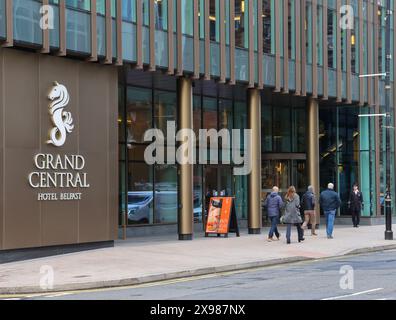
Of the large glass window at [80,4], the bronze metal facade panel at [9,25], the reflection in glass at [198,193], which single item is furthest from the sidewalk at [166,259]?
the large glass window at [80,4]

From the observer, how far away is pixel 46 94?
20.6 m

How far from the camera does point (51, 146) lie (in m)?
20.7

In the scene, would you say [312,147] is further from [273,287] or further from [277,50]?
[273,287]

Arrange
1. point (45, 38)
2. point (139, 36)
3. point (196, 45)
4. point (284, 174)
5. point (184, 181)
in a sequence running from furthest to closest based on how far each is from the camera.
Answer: point (284, 174), point (196, 45), point (184, 181), point (139, 36), point (45, 38)

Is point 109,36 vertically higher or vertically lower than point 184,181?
higher

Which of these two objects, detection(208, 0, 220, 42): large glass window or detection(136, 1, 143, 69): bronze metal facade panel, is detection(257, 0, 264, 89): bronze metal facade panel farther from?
detection(136, 1, 143, 69): bronze metal facade panel

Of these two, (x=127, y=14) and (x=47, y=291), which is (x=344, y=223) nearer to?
(x=127, y=14)

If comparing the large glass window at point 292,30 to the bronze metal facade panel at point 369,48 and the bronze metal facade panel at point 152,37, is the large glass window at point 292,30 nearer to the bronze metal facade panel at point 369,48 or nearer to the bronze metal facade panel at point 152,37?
Answer: the bronze metal facade panel at point 369,48

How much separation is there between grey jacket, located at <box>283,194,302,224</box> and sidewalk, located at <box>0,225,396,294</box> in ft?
2.72

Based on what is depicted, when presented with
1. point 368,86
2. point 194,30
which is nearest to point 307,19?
point 368,86

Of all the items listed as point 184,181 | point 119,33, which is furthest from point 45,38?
point 184,181

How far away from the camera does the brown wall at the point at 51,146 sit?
63.8 ft

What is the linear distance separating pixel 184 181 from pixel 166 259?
626cm
